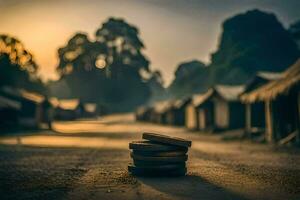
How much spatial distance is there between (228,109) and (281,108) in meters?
8.36

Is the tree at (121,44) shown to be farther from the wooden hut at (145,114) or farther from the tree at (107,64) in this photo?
the wooden hut at (145,114)

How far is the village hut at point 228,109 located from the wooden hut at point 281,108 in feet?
23.1

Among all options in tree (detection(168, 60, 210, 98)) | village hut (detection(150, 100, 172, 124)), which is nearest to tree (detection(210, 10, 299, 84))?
tree (detection(168, 60, 210, 98))

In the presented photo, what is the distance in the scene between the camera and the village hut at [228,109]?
103ft

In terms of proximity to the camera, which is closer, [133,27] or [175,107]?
[175,107]

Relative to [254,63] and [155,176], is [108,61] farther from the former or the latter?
[155,176]

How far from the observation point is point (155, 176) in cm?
934

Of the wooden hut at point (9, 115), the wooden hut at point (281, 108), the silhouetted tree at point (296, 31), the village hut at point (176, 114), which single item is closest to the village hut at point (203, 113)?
the village hut at point (176, 114)

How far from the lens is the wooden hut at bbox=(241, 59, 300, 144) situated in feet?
64.1

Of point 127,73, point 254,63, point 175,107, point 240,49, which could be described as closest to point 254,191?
point 175,107

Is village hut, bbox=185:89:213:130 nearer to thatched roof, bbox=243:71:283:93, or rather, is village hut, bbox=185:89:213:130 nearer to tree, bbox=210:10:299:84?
thatched roof, bbox=243:71:283:93

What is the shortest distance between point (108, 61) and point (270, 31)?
53.7 metres

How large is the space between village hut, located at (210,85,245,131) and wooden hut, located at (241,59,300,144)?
23.1 feet

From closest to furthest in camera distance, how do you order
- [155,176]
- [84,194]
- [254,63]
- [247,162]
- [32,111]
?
[84,194] → [155,176] → [247,162] → [32,111] → [254,63]
